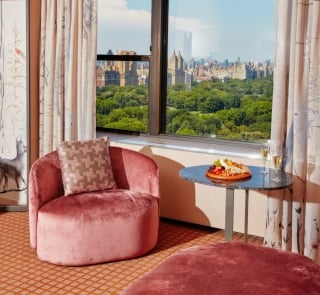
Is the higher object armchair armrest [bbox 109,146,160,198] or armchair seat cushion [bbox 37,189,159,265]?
armchair armrest [bbox 109,146,160,198]

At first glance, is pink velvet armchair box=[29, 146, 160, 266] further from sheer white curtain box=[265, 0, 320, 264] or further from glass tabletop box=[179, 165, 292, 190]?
sheer white curtain box=[265, 0, 320, 264]

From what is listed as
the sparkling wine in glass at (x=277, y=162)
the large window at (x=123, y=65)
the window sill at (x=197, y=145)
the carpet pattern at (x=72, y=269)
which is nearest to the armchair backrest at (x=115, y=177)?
the carpet pattern at (x=72, y=269)

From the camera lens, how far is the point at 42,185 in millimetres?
3711

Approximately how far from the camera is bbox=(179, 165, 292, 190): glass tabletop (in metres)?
3.22

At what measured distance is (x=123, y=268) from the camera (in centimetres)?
355

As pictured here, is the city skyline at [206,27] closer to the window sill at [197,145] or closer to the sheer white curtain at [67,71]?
the sheer white curtain at [67,71]

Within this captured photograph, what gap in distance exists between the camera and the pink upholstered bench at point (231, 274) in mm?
2195

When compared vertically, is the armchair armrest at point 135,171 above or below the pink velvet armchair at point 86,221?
above

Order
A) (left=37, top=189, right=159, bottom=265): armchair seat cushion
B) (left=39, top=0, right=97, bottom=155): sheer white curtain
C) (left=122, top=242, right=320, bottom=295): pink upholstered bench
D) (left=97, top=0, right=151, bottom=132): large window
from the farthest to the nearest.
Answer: (left=97, top=0, right=151, bottom=132): large window → (left=39, top=0, right=97, bottom=155): sheer white curtain → (left=37, top=189, right=159, bottom=265): armchair seat cushion → (left=122, top=242, right=320, bottom=295): pink upholstered bench

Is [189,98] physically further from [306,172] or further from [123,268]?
[123,268]

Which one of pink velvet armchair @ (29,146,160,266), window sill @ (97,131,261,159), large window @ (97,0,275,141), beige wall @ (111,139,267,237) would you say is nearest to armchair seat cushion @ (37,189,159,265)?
pink velvet armchair @ (29,146,160,266)

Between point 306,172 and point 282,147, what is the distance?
258 mm

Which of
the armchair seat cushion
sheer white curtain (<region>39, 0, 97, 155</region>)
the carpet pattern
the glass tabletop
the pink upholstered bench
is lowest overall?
the carpet pattern

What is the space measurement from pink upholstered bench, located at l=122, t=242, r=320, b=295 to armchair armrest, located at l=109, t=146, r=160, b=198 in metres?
1.28
